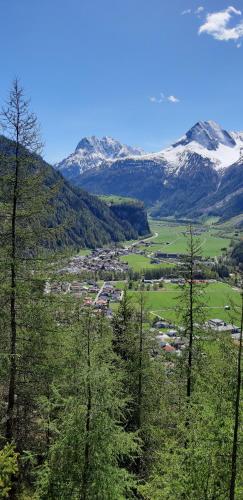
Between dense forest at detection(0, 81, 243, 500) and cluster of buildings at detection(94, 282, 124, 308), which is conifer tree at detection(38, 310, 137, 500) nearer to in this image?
dense forest at detection(0, 81, 243, 500)

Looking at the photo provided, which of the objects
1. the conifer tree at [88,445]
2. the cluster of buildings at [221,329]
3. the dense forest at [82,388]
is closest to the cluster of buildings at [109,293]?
the cluster of buildings at [221,329]

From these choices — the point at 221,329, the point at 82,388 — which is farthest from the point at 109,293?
the point at 82,388

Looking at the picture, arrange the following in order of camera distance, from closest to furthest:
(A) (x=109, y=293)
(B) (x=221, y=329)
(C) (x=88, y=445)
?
(C) (x=88, y=445) < (B) (x=221, y=329) < (A) (x=109, y=293)

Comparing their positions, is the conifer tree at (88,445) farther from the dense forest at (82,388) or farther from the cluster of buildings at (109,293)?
the cluster of buildings at (109,293)

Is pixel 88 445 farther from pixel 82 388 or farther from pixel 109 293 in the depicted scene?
pixel 109 293

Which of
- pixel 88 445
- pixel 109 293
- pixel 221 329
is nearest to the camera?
pixel 88 445

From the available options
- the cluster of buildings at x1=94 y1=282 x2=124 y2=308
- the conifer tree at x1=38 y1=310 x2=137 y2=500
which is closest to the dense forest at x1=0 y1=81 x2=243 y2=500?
the conifer tree at x1=38 y1=310 x2=137 y2=500

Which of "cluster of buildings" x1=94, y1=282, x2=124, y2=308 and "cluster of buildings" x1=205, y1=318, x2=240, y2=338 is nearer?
"cluster of buildings" x1=205, y1=318, x2=240, y2=338

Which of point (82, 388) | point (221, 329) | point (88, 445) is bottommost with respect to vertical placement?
point (221, 329)
